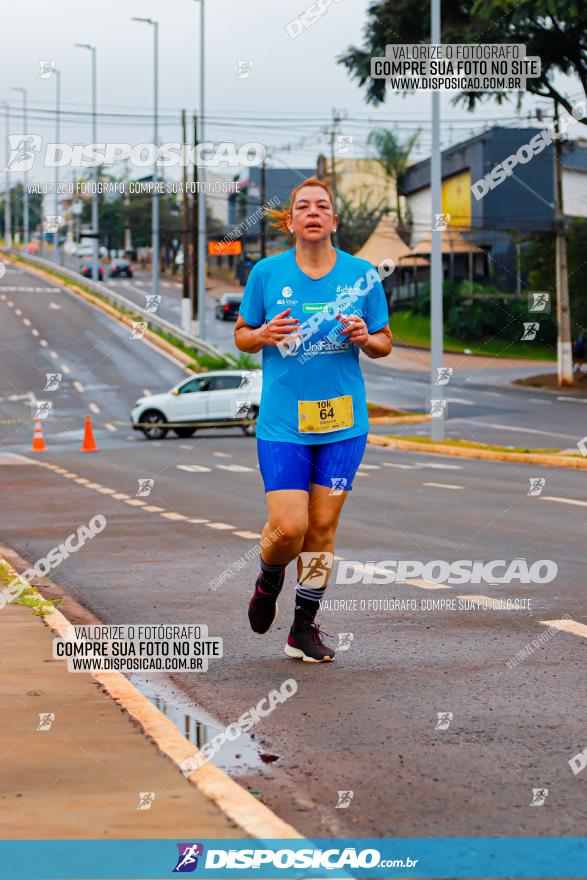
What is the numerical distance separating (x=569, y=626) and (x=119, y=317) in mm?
59546

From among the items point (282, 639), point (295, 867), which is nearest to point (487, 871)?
point (295, 867)

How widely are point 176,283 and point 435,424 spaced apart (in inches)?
3014

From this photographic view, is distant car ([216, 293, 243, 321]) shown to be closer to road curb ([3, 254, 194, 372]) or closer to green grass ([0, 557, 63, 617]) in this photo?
road curb ([3, 254, 194, 372])

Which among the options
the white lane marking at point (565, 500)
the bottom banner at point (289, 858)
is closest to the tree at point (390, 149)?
→ the white lane marking at point (565, 500)

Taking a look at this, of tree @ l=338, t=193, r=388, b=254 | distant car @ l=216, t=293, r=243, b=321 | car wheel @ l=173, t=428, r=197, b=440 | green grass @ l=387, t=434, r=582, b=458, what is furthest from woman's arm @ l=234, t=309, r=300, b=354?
tree @ l=338, t=193, r=388, b=254

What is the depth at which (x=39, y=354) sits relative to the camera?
186 ft

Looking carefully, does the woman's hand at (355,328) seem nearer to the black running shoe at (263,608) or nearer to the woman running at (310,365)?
the woman running at (310,365)

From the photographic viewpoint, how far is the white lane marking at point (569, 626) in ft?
26.5

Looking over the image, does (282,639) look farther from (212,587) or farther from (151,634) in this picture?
(212,587)

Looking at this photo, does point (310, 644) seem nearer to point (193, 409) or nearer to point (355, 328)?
point (355, 328)

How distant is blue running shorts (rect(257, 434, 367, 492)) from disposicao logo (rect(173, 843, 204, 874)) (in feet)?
9.60

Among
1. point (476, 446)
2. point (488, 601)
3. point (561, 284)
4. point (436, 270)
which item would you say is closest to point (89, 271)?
point (561, 284)

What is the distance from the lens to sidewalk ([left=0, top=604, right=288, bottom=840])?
4.54 metres

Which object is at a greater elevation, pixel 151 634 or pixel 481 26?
pixel 481 26
